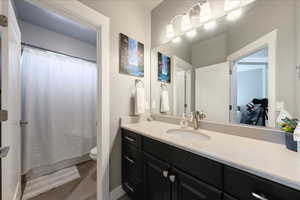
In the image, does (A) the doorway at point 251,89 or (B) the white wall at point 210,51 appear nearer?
(A) the doorway at point 251,89

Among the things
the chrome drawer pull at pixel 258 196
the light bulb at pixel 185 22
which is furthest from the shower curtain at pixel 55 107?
the chrome drawer pull at pixel 258 196

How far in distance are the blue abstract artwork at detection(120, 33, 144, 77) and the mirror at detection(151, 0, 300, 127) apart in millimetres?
382

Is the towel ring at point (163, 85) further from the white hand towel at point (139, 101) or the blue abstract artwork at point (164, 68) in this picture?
the white hand towel at point (139, 101)

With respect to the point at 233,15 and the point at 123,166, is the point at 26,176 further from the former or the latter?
the point at 233,15

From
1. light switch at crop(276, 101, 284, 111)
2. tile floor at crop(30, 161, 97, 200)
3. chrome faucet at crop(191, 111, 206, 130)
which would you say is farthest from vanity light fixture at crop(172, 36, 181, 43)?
tile floor at crop(30, 161, 97, 200)

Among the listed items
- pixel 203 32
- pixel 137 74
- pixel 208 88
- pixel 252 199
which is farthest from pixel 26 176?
pixel 203 32

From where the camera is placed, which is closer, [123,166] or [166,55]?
[123,166]

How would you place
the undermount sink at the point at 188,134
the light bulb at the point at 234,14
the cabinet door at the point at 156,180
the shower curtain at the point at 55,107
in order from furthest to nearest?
1. the shower curtain at the point at 55,107
2. the undermount sink at the point at 188,134
3. the light bulb at the point at 234,14
4. the cabinet door at the point at 156,180

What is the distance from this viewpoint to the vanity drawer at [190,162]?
687 mm

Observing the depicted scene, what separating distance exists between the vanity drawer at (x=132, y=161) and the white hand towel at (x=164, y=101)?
2.45ft

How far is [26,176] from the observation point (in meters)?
1.76

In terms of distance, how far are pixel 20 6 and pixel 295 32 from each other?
283cm

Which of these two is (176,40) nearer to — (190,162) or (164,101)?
(164,101)

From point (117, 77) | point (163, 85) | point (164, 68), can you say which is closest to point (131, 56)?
point (117, 77)
